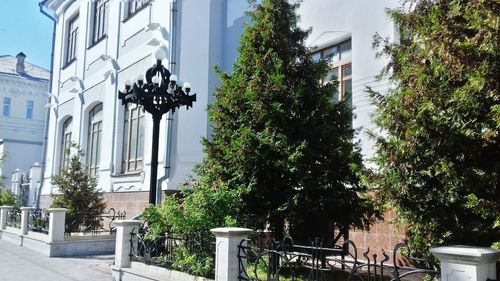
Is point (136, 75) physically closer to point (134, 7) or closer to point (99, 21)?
point (134, 7)

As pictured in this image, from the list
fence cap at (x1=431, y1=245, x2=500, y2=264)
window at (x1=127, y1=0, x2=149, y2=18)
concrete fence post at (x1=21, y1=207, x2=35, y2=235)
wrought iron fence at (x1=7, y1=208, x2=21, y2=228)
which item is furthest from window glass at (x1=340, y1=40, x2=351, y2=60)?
wrought iron fence at (x1=7, y1=208, x2=21, y2=228)

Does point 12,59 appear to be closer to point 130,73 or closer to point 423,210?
point 130,73

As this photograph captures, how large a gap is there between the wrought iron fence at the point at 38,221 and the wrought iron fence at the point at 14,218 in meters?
1.86

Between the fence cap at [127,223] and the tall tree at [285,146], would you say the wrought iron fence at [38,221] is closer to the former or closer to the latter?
the fence cap at [127,223]

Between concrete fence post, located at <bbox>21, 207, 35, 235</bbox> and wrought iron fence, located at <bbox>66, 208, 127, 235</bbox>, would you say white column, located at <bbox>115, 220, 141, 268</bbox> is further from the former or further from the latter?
concrete fence post, located at <bbox>21, 207, 35, 235</bbox>

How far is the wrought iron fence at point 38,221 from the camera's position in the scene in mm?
14172

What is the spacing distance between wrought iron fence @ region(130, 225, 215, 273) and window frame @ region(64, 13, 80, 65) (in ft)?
53.1

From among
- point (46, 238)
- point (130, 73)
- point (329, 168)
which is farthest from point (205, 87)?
point (329, 168)

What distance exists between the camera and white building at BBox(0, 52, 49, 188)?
38062 millimetres

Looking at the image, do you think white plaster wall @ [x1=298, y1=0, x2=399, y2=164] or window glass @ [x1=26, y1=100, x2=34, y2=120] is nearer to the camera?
white plaster wall @ [x1=298, y1=0, x2=399, y2=164]

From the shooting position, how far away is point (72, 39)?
23.3 m

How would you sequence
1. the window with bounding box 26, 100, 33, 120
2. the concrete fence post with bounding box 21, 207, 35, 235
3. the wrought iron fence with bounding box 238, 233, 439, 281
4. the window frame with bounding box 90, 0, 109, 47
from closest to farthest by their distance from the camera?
the wrought iron fence with bounding box 238, 233, 439, 281
the concrete fence post with bounding box 21, 207, 35, 235
the window frame with bounding box 90, 0, 109, 47
the window with bounding box 26, 100, 33, 120

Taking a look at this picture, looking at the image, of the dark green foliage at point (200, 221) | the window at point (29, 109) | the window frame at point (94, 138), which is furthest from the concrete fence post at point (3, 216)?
the window at point (29, 109)

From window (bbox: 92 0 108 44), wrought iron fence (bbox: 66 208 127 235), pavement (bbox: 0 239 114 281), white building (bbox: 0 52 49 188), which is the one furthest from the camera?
white building (bbox: 0 52 49 188)
